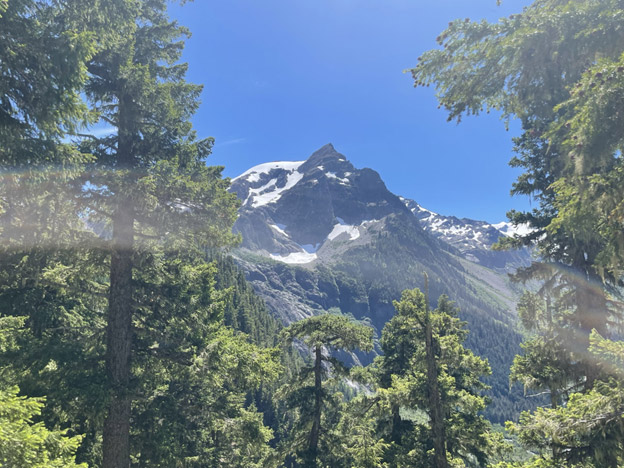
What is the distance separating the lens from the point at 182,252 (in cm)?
1070

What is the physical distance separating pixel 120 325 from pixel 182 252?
2817 millimetres

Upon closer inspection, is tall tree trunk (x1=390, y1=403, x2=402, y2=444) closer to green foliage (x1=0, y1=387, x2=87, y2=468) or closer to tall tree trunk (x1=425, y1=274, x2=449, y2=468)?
tall tree trunk (x1=425, y1=274, x2=449, y2=468)

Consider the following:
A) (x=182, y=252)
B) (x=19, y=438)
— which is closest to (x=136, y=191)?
(x=182, y=252)

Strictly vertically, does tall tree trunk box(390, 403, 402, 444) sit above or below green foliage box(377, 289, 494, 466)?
below

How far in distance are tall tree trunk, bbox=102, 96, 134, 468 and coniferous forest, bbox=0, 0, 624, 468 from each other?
0.16 feet

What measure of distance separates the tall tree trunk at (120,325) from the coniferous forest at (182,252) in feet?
0.16

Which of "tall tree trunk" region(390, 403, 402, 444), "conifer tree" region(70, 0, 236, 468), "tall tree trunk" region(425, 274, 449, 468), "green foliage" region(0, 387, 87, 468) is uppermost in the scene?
"conifer tree" region(70, 0, 236, 468)

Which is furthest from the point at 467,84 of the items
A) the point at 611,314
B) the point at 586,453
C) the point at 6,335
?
the point at 6,335

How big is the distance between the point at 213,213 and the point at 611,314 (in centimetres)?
1309

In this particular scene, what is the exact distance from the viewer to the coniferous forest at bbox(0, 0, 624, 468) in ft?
16.6

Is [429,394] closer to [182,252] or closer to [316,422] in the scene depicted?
[316,422]

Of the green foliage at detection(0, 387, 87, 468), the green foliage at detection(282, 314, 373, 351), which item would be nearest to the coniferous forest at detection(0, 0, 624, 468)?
the green foliage at detection(0, 387, 87, 468)

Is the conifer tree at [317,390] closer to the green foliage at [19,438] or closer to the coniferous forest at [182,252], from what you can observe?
the coniferous forest at [182,252]

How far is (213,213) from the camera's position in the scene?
9.73 m
